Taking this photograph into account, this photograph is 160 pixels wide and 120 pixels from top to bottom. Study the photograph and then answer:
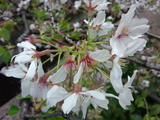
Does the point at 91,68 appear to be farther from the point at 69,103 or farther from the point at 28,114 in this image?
the point at 28,114

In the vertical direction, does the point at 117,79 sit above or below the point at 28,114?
above

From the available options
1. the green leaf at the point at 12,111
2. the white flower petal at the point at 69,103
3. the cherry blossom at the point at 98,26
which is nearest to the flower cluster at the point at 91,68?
the white flower petal at the point at 69,103

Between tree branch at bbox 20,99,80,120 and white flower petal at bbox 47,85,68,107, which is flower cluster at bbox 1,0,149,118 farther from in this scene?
tree branch at bbox 20,99,80,120

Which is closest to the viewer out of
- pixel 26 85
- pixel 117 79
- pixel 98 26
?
pixel 117 79

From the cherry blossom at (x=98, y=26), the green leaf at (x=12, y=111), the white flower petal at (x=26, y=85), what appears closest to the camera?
the white flower petal at (x=26, y=85)

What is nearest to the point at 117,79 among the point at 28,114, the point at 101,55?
the point at 101,55

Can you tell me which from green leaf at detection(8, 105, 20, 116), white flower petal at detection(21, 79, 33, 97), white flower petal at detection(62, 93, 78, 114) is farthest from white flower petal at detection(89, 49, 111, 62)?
green leaf at detection(8, 105, 20, 116)

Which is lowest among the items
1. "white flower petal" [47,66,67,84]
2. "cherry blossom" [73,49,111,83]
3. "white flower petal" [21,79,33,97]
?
"white flower petal" [21,79,33,97]

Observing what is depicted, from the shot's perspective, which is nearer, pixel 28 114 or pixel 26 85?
pixel 26 85

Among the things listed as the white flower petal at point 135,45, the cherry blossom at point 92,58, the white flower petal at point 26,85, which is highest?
the white flower petal at point 135,45

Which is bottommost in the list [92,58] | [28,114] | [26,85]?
[28,114]

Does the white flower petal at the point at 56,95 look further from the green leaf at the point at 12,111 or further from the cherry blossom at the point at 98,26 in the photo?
the green leaf at the point at 12,111
